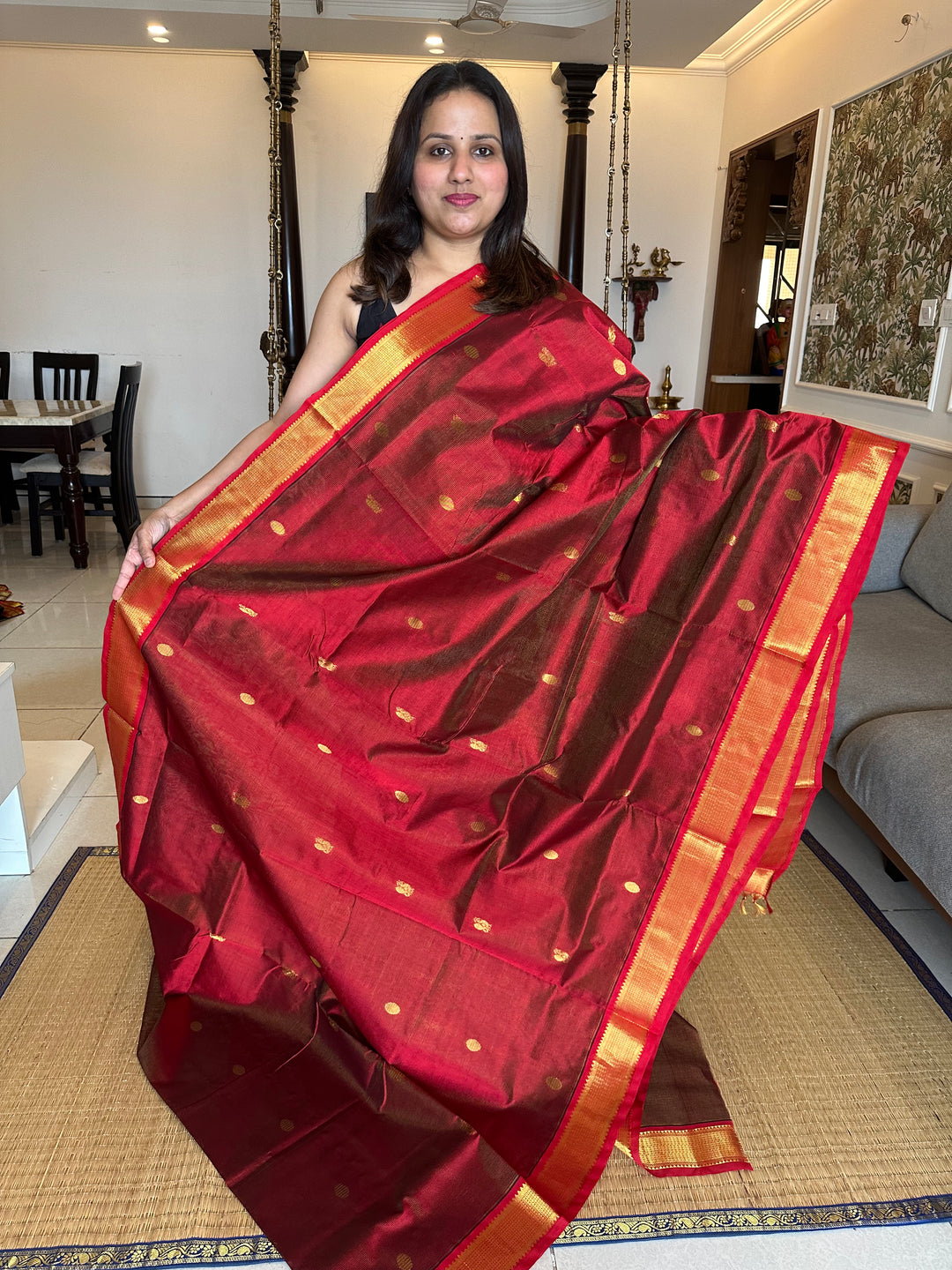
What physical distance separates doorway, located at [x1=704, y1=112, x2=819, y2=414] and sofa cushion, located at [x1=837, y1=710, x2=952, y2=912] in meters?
3.47

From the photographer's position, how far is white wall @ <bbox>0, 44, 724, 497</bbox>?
200 inches

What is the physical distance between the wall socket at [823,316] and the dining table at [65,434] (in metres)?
3.39

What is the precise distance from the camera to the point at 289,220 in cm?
490

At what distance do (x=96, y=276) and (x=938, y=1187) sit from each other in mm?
5705

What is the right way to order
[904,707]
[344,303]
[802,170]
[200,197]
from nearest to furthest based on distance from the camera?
[344,303], [904,707], [802,170], [200,197]

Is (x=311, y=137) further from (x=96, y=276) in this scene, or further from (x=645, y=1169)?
(x=645, y=1169)

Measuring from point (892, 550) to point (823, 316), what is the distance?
1901 mm

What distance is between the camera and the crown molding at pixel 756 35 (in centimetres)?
421

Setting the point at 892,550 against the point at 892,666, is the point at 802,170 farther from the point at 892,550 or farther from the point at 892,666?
the point at 892,666

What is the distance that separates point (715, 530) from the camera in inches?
53.6

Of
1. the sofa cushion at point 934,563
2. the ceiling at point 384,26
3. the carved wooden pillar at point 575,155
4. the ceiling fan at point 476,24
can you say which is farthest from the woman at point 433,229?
the carved wooden pillar at point 575,155

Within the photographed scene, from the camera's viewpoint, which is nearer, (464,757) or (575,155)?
(464,757)

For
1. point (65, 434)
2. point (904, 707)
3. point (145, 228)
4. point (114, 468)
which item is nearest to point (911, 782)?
point (904, 707)

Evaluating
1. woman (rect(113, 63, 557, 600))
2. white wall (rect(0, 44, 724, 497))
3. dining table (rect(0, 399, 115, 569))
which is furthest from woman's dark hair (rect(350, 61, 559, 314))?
white wall (rect(0, 44, 724, 497))
